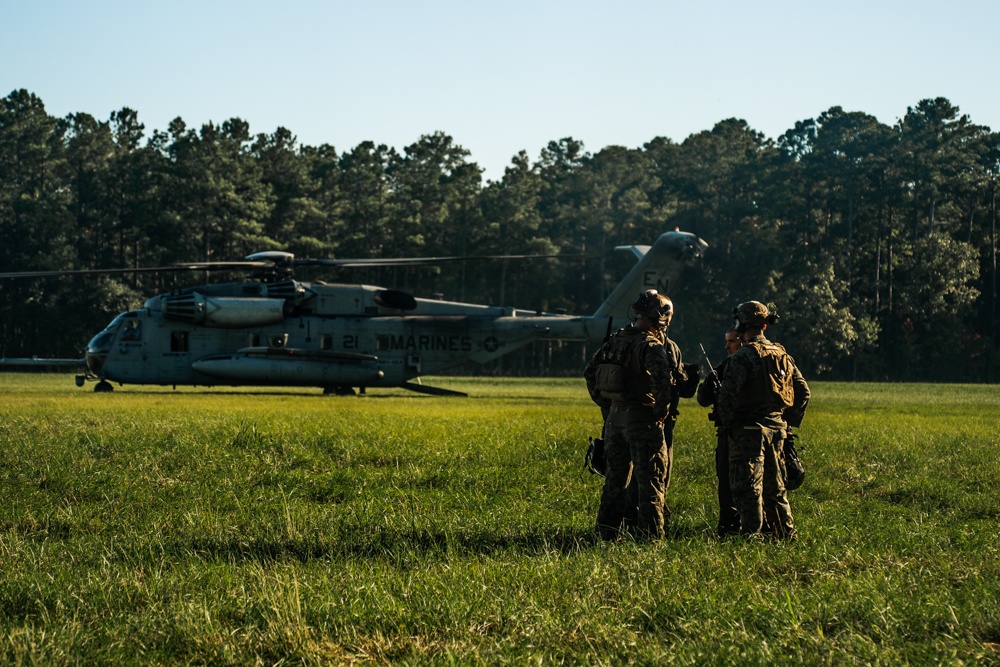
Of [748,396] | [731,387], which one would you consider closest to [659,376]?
[731,387]

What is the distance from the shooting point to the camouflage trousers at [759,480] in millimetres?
8688

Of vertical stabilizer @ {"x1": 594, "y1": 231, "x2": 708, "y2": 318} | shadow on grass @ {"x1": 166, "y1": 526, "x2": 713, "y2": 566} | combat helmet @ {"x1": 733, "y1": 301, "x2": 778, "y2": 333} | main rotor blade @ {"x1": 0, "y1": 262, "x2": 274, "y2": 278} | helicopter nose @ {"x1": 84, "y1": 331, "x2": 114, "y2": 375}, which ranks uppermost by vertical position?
vertical stabilizer @ {"x1": 594, "y1": 231, "x2": 708, "y2": 318}

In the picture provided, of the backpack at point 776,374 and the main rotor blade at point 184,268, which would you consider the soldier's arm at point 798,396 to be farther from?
the main rotor blade at point 184,268

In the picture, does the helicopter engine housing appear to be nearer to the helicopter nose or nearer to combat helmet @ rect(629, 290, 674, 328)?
the helicopter nose

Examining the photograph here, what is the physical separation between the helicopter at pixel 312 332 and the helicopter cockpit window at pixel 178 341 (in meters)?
0.03

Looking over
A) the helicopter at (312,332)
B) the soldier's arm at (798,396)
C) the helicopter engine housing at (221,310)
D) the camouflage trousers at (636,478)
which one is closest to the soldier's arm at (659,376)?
the camouflage trousers at (636,478)

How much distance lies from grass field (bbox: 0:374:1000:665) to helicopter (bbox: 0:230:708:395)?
15.1m

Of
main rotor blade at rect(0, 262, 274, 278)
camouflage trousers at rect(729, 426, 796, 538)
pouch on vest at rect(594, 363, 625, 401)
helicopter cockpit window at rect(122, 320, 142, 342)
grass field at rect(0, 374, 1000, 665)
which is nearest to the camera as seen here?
grass field at rect(0, 374, 1000, 665)

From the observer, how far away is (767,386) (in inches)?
349

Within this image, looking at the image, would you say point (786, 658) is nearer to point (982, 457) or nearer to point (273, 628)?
point (273, 628)

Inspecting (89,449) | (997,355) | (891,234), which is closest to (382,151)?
(891,234)

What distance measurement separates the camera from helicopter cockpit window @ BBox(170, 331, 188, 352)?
102 ft

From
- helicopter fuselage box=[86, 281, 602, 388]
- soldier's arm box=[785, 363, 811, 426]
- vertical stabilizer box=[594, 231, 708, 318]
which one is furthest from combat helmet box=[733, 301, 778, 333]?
vertical stabilizer box=[594, 231, 708, 318]

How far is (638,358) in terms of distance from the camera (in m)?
9.08
